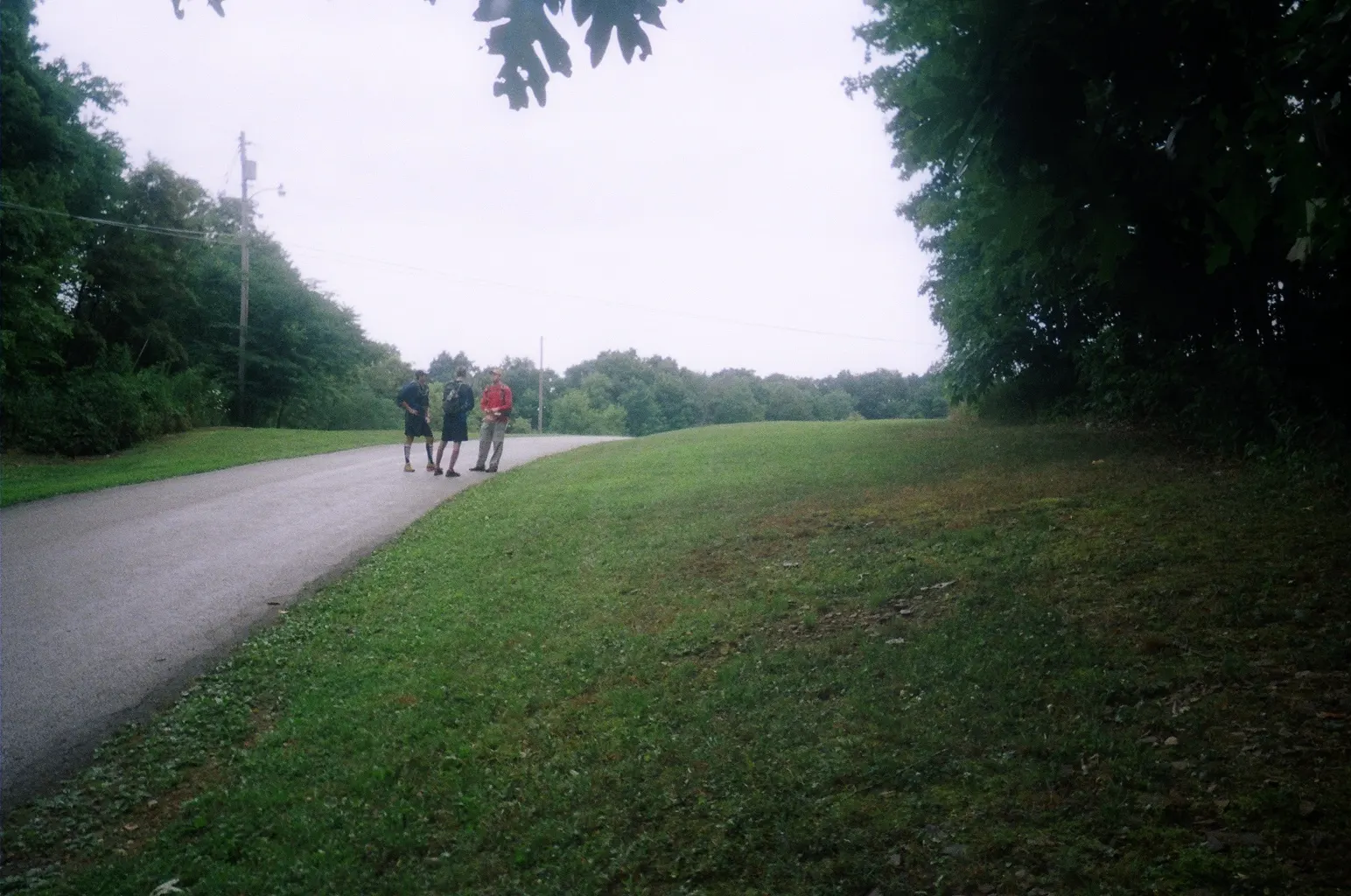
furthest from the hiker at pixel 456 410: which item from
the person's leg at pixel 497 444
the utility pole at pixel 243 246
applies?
the utility pole at pixel 243 246

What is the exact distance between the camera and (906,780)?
13.6 feet

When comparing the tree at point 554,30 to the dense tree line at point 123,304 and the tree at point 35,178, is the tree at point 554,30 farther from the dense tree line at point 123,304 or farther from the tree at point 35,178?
the tree at point 35,178

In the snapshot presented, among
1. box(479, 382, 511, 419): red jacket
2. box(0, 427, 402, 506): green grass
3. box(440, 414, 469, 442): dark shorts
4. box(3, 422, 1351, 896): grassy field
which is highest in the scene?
box(479, 382, 511, 419): red jacket

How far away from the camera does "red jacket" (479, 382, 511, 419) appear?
16.7 m

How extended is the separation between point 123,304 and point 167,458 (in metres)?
18.5

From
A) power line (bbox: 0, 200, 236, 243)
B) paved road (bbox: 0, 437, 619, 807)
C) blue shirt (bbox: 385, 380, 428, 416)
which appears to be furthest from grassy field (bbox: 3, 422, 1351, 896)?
power line (bbox: 0, 200, 236, 243)

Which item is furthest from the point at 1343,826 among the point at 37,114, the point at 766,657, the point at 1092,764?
the point at 37,114

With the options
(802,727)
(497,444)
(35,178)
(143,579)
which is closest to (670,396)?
(35,178)

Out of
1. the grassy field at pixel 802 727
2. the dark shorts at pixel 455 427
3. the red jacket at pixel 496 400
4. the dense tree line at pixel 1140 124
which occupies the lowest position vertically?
the grassy field at pixel 802 727

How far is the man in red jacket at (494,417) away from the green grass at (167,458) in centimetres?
559

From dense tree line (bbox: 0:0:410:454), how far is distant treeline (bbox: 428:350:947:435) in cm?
3825

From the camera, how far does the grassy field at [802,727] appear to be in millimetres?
3654

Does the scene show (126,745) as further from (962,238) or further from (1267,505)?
(1267,505)

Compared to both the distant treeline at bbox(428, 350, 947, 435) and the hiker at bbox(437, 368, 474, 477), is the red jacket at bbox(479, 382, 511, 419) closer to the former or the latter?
the hiker at bbox(437, 368, 474, 477)
